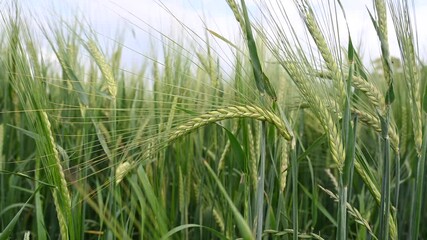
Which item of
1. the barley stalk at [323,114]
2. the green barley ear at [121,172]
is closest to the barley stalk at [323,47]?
the barley stalk at [323,114]

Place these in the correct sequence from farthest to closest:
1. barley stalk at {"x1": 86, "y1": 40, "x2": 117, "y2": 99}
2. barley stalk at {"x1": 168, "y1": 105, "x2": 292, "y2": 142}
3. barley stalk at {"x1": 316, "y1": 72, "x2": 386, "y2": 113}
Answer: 1. barley stalk at {"x1": 86, "y1": 40, "x2": 117, "y2": 99}
2. barley stalk at {"x1": 316, "y1": 72, "x2": 386, "y2": 113}
3. barley stalk at {"x1": 168, "y1": 105, "x2": 292, "y2": 142}

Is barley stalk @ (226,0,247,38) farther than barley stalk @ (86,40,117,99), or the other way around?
barley stalk @ (86,40,117,99)

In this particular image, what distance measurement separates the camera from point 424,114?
132 centimetres

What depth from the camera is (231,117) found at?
39.1 inches

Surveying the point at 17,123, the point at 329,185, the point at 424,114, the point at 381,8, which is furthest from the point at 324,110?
the point at 329,185

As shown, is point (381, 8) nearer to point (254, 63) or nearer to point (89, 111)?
point (254, 63)

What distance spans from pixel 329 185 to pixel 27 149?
1169 mm

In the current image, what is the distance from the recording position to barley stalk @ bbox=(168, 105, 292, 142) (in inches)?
38.8

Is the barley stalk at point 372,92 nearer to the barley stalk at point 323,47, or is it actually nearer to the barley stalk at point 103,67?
the barley stalk at point 323,47

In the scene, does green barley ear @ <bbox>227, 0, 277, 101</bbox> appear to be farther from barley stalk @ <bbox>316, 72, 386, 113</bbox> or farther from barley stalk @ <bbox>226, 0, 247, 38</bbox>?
barley stalk @ <bbox>316, 72, 386, 113</bbox>

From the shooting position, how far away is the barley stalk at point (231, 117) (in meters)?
0.99

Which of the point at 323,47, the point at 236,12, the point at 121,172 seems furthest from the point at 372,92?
the point at 121,172

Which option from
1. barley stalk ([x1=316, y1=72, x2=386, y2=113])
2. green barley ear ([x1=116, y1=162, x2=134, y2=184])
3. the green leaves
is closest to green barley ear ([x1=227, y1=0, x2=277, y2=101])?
the green leaves

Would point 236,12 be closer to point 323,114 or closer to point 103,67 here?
point 323,114
